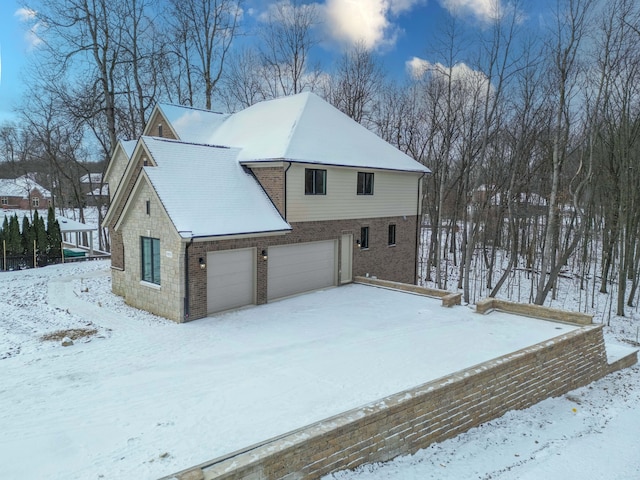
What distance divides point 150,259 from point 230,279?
8.05 ft

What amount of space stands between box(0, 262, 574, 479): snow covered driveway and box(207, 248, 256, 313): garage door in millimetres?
553

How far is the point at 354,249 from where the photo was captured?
16922 mm

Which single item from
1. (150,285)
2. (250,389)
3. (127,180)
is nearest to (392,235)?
(150,285)

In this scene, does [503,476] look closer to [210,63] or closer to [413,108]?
[413,108]

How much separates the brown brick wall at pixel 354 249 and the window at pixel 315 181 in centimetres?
111

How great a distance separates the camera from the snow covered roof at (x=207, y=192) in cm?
1172

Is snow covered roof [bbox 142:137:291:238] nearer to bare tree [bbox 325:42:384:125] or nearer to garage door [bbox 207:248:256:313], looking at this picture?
garage door [bbox 207:248:256:313]

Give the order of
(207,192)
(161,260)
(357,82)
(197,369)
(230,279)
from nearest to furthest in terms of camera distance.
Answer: (197,369) → (161,260) → (230,279) → (207,192) → (357,82)

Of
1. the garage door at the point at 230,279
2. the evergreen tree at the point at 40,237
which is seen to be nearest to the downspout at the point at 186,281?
the garage door at the point at 230,279

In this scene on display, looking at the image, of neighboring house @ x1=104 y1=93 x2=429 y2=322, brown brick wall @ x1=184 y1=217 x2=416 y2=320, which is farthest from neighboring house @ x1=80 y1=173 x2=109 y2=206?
brown brick wall @ x1=184 y1=217 x2=416 y2=320

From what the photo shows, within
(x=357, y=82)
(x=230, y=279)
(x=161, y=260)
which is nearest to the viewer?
(x=161, y=260)

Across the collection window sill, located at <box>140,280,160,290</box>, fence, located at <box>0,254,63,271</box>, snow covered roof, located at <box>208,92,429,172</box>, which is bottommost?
fence, located at <box>0,254,63,271</box>

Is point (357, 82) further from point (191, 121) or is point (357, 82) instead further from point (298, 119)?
point (298, 119)

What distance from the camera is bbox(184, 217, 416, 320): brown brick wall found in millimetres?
11695
